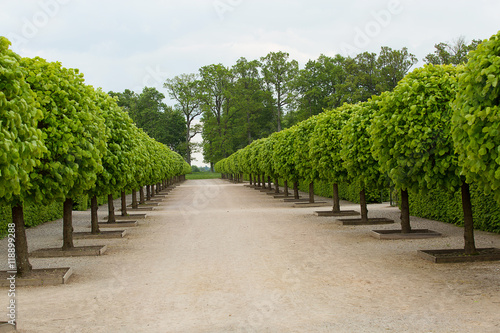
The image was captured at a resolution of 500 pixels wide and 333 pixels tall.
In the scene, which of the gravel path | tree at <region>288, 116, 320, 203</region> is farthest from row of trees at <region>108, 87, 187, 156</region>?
the gravel path

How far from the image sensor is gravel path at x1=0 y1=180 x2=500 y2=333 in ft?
19.5

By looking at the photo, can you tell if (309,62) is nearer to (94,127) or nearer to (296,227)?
(296,227)

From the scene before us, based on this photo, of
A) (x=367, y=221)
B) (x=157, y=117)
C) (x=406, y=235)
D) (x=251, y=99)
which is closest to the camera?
(x=406, y=235)

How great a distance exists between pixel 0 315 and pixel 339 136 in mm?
11684

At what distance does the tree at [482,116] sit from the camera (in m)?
6.48

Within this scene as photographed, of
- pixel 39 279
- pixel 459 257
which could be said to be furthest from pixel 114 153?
pixel 459 257

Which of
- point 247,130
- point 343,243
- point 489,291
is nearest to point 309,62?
point 247,130

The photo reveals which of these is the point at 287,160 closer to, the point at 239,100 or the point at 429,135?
the point at 429,135

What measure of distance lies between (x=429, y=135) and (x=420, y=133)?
0.22 m

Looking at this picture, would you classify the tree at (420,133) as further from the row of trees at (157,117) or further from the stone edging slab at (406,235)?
the row of trees at (157,117)

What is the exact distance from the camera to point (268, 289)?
7.62 m

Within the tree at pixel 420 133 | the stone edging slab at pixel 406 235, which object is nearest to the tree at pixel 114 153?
the tree at pixel 420 133

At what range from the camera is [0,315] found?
639cm

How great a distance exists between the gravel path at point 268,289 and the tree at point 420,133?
1615mm
